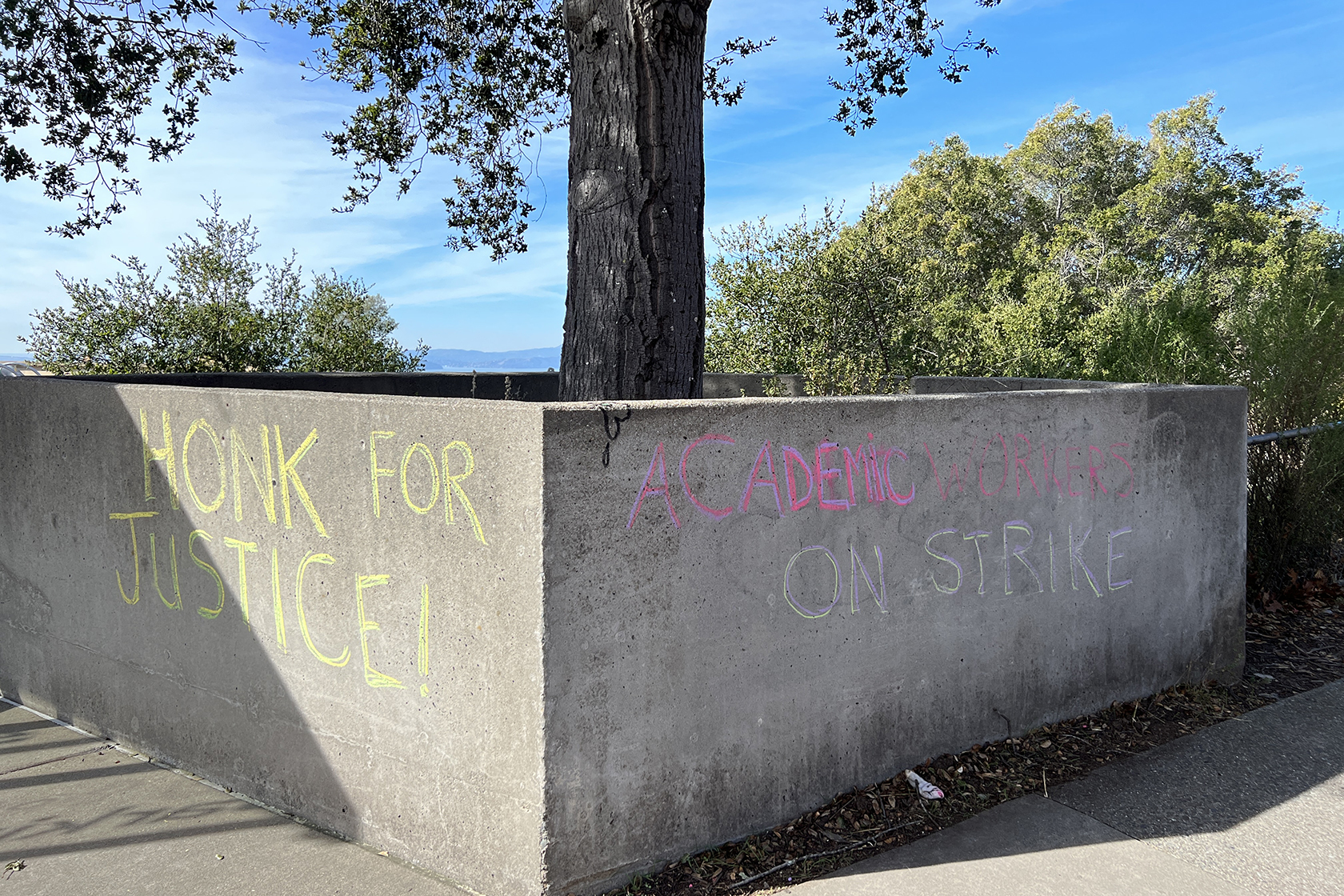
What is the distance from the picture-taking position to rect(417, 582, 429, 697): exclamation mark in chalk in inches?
117

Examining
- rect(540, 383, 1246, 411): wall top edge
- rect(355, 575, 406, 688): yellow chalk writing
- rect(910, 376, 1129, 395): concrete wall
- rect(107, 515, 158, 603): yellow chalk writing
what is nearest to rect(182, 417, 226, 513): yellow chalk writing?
rect(107, 515, 158, 603): yellow chalk writing

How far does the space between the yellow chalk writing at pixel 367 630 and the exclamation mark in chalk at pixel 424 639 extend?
15 cm

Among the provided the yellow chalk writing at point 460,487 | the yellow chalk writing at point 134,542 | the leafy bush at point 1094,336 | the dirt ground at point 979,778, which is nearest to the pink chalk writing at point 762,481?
the yellow chalk writing at point 460,487

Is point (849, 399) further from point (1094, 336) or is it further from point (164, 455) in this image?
point (1094, 336)

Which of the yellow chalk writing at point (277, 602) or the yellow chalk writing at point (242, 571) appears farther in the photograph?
the yellow chalk writing at point (242, 571)

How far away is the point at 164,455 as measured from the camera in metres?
3.82

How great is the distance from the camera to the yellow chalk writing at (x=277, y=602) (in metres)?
3.43

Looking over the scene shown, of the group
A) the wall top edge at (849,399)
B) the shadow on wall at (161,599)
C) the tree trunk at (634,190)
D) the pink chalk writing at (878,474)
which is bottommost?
the shadow on wall at (161,599)

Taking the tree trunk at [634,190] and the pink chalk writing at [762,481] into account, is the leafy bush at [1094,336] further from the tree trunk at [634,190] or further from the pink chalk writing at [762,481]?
the pink chalk writing at [762,481]

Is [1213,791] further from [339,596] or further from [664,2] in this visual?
[664,2]

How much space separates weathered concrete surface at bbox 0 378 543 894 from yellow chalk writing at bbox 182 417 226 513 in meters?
0.01

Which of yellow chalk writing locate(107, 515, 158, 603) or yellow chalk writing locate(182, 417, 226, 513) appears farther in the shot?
yellow chalk writing locate(107, 515, 158, 603)

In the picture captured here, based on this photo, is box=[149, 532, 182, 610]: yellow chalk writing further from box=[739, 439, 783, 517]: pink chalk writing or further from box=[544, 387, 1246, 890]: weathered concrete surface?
box=[739, 439, 783, 517]: pink chalk writing

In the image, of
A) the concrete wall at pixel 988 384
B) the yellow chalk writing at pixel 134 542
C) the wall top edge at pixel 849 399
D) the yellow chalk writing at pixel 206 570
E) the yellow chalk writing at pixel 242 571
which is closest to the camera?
the wall top edge at pixel 849 399
